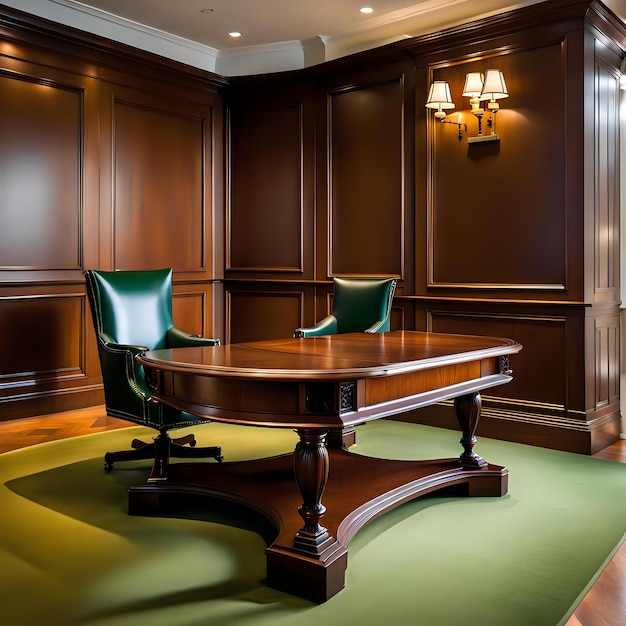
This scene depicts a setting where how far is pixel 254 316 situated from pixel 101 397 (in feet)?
4.67

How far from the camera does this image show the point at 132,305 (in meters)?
3.75

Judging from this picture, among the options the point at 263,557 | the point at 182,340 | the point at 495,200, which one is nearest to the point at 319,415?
the point at 263,557

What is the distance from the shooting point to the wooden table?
2.11 metres

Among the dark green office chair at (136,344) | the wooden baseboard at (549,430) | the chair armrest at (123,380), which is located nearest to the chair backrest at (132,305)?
the dark green office chair at (136,344)

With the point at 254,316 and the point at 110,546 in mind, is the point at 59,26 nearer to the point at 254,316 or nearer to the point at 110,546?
the point at 254,316

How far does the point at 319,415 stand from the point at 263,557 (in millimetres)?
651

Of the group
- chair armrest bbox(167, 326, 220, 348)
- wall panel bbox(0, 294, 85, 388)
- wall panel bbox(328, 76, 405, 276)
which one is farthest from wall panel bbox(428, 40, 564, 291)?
wall panel bbox(0, 294, 85, 388)

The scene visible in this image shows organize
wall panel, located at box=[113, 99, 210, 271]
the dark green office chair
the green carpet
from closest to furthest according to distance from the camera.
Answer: the green carpet < the dark green office chair < wall panel, located at box=[113, 99, 210, 271]

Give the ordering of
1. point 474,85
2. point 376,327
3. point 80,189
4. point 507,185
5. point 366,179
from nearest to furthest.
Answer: point 376,327 → point 474,85 → point 507,185 → point 80,189 → point 366,179

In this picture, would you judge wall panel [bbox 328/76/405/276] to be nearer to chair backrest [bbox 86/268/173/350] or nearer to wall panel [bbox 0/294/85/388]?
chair backrest [bbox 86/268/173/350]

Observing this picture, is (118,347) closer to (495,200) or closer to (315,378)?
(315,378)

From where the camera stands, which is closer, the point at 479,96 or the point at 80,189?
the point at 479,96

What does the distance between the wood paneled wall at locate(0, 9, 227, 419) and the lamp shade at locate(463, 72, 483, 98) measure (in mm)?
2327

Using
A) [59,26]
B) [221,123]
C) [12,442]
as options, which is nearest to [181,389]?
[12,442]
